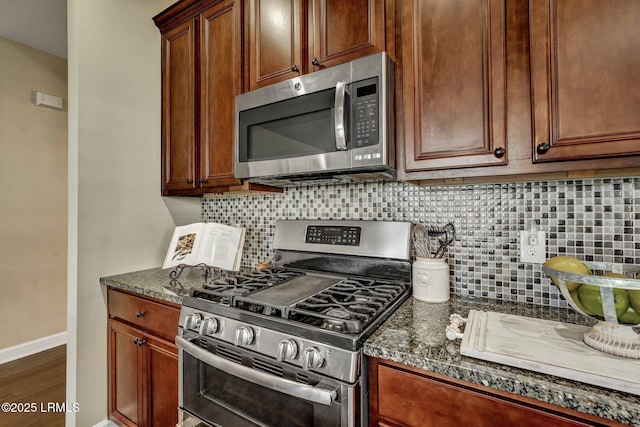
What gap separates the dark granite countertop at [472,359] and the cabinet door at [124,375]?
491mm

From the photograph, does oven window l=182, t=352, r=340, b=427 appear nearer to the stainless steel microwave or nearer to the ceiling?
the stainless steel microwave

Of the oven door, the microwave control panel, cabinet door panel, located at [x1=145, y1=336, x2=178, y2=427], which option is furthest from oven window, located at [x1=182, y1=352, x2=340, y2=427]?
the microwave control panel

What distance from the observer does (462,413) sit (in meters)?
0.76

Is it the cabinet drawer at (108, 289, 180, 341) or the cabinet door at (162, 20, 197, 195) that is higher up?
the cabinet door at (162, 20, 197, 195)

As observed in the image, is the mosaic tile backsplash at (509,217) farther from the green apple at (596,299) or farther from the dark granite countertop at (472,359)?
the green apple at (596,299)

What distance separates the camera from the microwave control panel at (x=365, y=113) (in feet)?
3.84

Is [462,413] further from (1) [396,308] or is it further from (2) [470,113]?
(2) [470,113]

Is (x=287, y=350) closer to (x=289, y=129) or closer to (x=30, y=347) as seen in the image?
(x=289, y=129)

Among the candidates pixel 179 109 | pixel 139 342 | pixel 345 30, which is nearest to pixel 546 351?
pixel 345 30

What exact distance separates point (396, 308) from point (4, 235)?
3.41 meters

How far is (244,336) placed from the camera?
1.04m

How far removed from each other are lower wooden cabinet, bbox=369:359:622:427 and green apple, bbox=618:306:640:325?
24cm

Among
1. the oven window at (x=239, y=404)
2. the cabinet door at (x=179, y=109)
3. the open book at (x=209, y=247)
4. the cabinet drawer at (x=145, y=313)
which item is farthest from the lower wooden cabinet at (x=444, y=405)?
the cabinet door at (x=179, y=109)

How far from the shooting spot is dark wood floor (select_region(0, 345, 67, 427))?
1911mm
